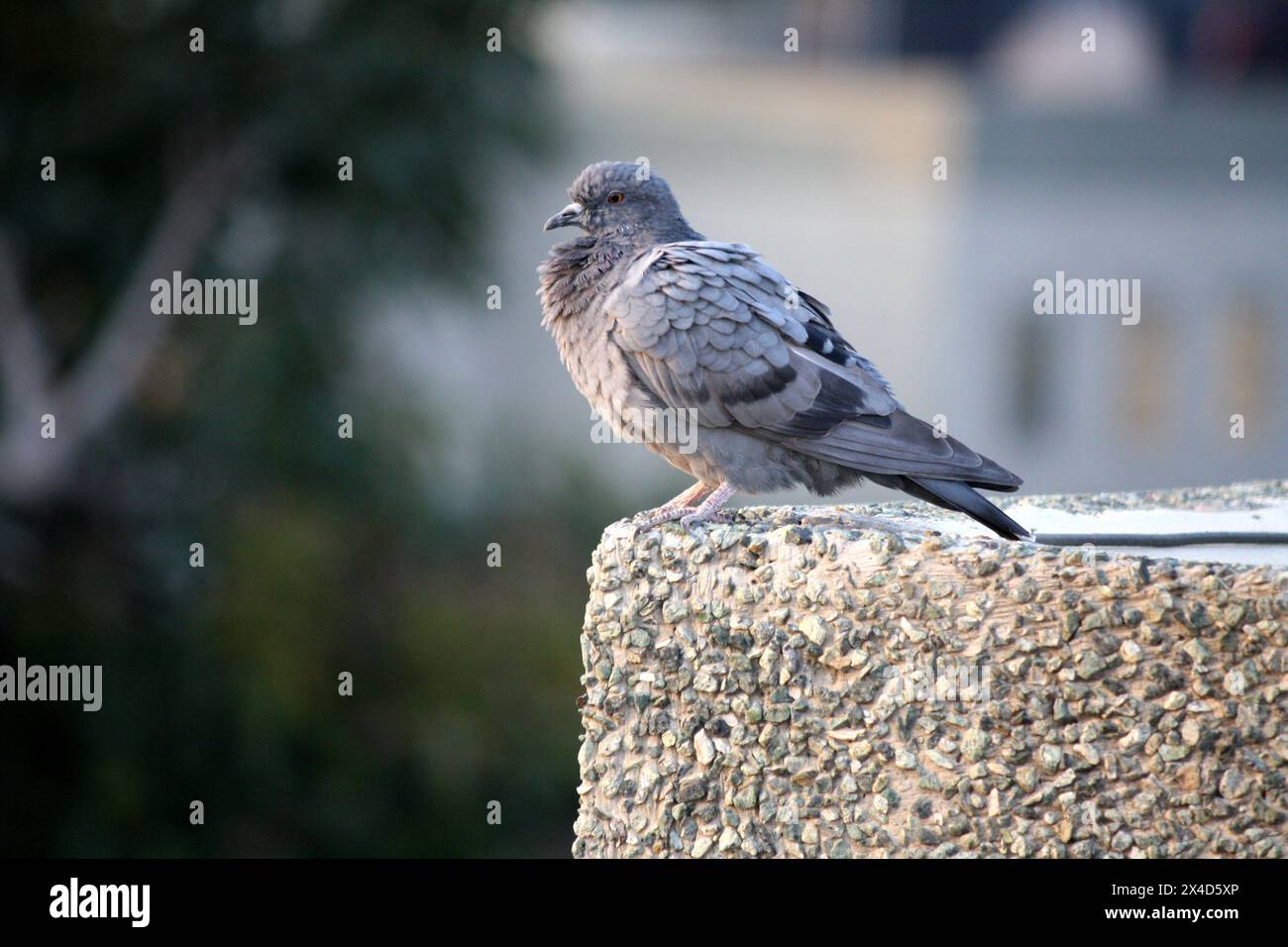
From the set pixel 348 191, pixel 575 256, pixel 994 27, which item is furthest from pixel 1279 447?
pixel 575 256

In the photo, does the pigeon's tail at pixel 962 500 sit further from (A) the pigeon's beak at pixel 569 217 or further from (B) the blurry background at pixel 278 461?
(B) the blurry background at pixel 278 461

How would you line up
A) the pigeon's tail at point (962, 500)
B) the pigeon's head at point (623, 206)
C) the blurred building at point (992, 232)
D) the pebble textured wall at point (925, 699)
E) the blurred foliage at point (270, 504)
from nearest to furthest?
1. the pebble textured wall at point (925, 699)
2. the pigeon's tail at point (962, 500)
3. the pigeon's head at point (623, 206)
4. the blurred foliage at point (270, 504)
5. the blurred building at point (992, 232)

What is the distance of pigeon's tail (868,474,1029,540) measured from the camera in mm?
4812

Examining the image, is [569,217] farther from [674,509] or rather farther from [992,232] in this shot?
[992,232]

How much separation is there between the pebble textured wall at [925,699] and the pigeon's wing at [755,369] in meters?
0.67

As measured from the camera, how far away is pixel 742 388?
5273 mm

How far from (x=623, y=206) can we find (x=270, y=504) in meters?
9.78

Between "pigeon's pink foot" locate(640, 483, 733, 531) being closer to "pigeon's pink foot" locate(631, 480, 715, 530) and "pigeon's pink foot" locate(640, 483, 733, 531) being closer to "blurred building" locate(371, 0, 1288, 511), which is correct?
"pigeon's pink foot" locate(631, 480, 715, 530)

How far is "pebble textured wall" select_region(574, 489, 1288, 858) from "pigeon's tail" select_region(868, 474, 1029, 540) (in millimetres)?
264

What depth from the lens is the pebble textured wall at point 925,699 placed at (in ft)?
13.3

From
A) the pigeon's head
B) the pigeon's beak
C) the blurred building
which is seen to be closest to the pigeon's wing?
the pigeon's head

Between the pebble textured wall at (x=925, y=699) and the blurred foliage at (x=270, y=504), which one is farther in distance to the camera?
the blurred foliage at (x=270, y=504)

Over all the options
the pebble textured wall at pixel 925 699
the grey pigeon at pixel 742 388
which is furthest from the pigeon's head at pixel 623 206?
the pebble textured wall at pixel 925 699
